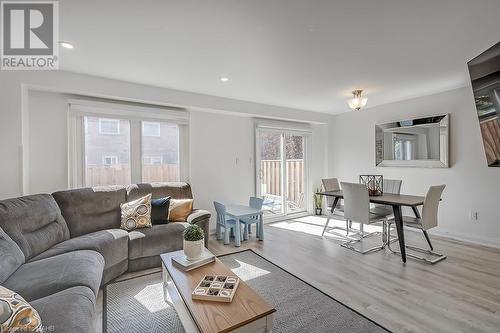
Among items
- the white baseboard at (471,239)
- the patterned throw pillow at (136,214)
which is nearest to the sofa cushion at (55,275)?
the patterned throw pillow at (136,214)

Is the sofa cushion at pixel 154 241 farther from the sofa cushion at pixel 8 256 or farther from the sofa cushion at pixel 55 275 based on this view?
the sofa cushion at pixel 8 256

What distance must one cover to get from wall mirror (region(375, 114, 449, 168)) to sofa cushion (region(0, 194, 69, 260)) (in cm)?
508

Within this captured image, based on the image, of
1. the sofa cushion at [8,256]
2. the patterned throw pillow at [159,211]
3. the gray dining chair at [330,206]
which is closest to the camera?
the sofa cushion at [8,256]

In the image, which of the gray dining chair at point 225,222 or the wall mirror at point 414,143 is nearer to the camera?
the gray dining chair at point 225,222

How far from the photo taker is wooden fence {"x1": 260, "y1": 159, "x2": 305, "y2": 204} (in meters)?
5.00

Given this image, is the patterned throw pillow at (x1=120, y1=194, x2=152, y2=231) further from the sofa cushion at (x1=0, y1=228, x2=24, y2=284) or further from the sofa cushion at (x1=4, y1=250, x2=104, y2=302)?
the sofa cushion at (x1=0, y1=228, x2=24, y2=284)

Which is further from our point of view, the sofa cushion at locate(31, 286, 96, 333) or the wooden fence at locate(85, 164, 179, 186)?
the wooden fence at locate(85, 164, 179, 186)

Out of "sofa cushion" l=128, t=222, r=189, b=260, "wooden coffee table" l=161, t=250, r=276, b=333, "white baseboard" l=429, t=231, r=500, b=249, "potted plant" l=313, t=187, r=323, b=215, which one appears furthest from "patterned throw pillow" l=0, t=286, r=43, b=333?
"potted plant" l=313, t=187, r=323, b=215

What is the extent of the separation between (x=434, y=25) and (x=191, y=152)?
3.31 metres

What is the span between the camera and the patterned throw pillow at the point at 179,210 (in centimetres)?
316

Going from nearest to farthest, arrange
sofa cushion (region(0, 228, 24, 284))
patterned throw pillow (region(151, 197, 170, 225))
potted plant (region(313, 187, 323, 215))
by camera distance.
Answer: sofa cushion (region(0, 228, 24, 284))
patterned throw pillow (region(151, 197, 170, 225))
potted plant (region(313, 187, 323, 215))

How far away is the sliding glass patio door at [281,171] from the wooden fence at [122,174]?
1702mm

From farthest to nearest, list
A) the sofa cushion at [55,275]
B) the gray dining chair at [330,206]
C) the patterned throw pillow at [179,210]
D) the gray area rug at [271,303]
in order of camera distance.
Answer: the gray dining chair at [330,206], the patterned throw pillow at [179,210], the gray area rug at [271,303], the sofa cushion at [55,275]

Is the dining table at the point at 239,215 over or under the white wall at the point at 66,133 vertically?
under
